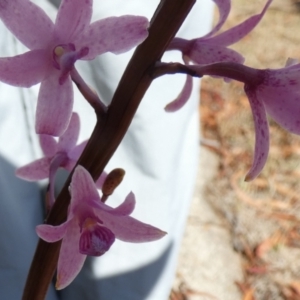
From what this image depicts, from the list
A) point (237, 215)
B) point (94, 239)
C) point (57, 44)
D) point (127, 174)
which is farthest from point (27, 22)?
point (237, 215)

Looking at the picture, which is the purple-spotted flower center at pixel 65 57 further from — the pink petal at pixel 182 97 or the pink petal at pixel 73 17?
the pink petal at pixel 182 97

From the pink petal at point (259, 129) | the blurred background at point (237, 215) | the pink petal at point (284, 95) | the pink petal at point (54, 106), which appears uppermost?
the pink petal at point (284, 95)

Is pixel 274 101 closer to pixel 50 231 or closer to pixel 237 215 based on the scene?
pixel 50 231

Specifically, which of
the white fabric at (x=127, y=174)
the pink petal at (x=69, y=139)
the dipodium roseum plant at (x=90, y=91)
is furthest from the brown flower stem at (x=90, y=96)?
the white fabric at (x=127, y=174)

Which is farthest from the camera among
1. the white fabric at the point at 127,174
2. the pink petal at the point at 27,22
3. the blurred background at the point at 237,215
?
the blurred background at the point at 237,215

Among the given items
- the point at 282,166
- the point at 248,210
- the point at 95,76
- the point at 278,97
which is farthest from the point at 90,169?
the point at 282,166

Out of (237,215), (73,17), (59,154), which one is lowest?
(237,215)

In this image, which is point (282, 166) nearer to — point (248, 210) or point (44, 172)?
point (248, 210)

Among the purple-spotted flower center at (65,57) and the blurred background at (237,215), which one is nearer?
the purple-spotted flower center at (65,57)
